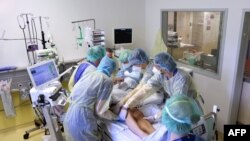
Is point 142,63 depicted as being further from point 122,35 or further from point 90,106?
point 122,35

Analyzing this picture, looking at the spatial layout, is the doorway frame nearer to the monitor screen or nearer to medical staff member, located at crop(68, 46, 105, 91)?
medical staff member, located at crop(68, 46, 105, 91)

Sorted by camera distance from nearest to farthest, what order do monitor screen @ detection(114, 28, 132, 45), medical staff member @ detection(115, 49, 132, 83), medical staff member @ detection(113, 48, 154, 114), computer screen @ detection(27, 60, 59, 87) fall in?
computer screen @ detection(27, 60, 59, 87)
medical staff member @ detection(113, 48, 154, 114)
medical staff member @ detection(115, 49, 132, 83)
monitor screen @ detection(114, 28, 132, 45)

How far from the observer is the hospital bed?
1.39m

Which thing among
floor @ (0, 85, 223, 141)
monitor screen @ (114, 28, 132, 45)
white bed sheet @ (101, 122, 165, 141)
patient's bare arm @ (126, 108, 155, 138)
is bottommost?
floor @ (0, 85, 223, 141)

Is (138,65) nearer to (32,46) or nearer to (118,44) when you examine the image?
(118,44)

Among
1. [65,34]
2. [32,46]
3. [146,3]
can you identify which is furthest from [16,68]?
[146,3]

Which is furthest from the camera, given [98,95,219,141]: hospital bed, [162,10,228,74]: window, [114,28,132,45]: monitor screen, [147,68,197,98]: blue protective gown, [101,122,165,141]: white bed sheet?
[114,28,132,45]: monitor screen

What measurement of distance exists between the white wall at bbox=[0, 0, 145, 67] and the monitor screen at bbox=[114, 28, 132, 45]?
191 mm

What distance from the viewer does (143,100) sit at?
194cm

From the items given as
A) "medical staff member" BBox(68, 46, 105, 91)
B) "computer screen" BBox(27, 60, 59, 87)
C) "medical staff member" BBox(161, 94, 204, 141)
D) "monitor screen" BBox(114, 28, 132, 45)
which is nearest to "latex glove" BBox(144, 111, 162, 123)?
"medical staff member" BBox(161, 94, 204, 141)

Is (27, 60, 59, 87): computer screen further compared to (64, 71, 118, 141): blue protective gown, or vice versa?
(27, 60, 59, 87): computer screen

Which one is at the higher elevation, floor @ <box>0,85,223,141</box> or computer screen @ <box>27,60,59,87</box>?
computer screen @ <box>27,60,59,87</box>

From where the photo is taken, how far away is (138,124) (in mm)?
1676

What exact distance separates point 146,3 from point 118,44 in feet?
3.30
